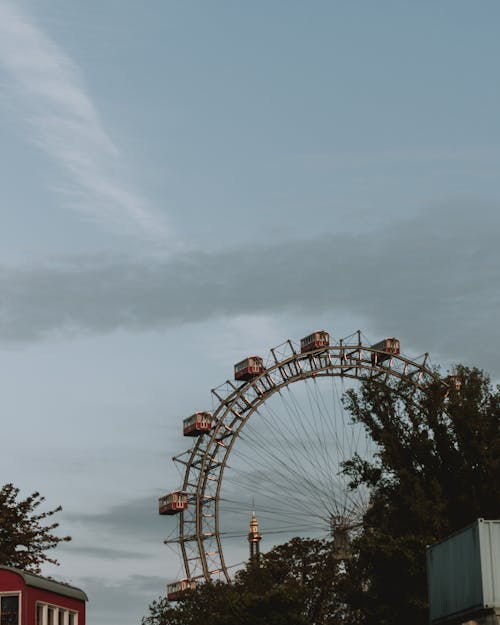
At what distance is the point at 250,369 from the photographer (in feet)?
305

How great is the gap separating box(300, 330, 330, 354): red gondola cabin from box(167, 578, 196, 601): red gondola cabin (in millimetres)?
19087

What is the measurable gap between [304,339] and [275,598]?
3197 centimetres

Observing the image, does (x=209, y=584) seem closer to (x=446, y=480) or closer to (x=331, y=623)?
(x=331, y=623)

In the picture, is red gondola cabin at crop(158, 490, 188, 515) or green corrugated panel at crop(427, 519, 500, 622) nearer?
green corrugated panel at crop(427, 519, 500, 622)

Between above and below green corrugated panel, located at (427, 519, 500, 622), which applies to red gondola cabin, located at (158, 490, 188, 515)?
above

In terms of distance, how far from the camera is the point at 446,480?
77.7 meters

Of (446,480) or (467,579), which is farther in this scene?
(446,480)

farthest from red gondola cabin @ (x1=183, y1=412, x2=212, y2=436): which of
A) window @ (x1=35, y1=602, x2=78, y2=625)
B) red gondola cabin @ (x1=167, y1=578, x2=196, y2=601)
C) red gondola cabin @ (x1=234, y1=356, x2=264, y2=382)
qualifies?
window @ (x1=35, y1=602, x2=78, y2=625)

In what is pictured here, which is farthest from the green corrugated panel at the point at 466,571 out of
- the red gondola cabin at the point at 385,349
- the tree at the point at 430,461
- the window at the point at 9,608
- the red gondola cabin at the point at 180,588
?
the red gondola cabin at the point at 385,349

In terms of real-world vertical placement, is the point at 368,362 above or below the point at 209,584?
above

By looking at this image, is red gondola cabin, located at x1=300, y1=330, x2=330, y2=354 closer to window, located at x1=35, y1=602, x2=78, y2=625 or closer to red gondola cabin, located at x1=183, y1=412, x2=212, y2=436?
red gondola cabin, located at x1=183, y1=412, x2=212, y2=436

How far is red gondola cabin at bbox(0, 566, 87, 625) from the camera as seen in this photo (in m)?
45.3

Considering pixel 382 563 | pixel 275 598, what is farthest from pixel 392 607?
pixel 275 598

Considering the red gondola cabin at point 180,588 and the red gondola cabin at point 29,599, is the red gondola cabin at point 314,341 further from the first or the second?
the red gondola cabin at point 29,599
